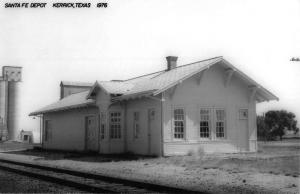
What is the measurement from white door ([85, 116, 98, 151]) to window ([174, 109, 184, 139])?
6524 millimetres

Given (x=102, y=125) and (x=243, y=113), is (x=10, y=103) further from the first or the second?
(x=243, y=113)

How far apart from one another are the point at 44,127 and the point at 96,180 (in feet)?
74.4

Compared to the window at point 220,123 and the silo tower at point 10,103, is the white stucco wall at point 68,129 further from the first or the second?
the silo tower at point 10,103

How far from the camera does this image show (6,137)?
2842 inches

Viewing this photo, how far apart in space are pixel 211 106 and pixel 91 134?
8.18m

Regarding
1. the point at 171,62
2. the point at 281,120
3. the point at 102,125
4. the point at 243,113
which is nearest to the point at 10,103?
the point at 281,120

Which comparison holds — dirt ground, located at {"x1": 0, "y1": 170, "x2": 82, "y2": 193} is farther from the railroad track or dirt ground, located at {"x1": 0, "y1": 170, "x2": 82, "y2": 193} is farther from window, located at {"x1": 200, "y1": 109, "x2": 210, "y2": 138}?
window, located at {"x1": 200, "y1": 109, "x2": 210, "y2": 138}

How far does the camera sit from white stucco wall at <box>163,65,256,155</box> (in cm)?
1980

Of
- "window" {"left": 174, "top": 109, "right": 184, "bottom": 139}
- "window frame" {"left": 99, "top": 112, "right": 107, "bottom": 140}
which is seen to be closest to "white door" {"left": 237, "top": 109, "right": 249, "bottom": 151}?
"window" {"left": 174, "top": 109, "right": 184, "bottom": 139}

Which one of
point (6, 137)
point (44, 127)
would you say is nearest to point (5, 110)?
point (6, 137)

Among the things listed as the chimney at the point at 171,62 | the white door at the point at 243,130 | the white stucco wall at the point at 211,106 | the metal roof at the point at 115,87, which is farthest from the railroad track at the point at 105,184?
the chimney at the point at 171,62

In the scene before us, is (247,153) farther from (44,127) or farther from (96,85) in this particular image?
(44,127)

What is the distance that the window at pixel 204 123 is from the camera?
68.1ft

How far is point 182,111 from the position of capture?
20203mm
